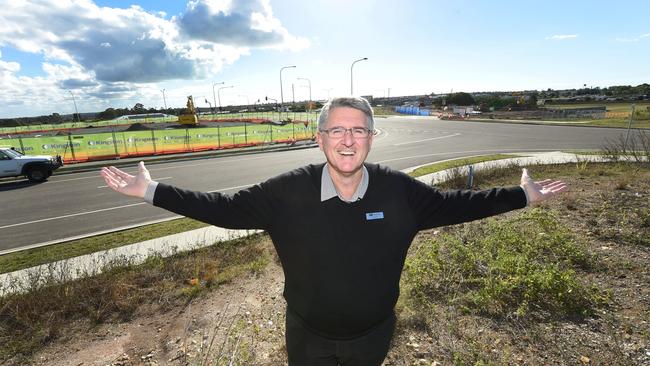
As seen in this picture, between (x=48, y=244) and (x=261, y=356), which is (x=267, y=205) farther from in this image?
(x=48, y=244)

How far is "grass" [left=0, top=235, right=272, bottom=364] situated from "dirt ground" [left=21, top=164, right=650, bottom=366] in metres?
0.20

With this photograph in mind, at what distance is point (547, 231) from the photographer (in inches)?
260

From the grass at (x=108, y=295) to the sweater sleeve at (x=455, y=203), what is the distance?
433 centimetres

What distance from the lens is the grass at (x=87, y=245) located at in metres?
6.95

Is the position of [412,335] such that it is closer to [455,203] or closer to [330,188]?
[455,203]

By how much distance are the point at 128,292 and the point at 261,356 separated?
2.72m

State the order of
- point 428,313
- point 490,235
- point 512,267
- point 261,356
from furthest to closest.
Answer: point 490,235, point 512,267, point 428,313, point 261,356

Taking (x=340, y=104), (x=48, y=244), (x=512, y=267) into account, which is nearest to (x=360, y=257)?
(x=340, y=104)

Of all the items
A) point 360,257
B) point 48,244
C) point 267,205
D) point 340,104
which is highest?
point 340,104

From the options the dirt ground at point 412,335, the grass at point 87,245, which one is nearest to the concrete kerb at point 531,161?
the dirt ground at point 412,335

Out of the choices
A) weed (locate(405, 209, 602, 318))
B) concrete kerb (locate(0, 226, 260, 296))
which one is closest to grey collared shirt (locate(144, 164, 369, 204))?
weed (locate(405, 209, 602, 318))

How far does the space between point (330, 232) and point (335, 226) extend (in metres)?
0.05

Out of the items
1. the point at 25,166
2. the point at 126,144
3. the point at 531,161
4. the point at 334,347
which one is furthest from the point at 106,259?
the point at 126,144

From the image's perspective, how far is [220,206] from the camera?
7.11 feet
